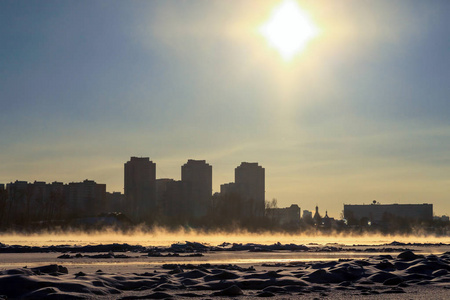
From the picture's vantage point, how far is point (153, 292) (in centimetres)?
1948

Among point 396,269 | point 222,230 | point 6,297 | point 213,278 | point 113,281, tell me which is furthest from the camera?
point 222,230

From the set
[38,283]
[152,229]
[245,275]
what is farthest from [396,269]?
[152,229]

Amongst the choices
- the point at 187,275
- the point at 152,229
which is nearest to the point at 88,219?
the point at 152,229

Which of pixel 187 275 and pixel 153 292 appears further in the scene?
pixel 187 275

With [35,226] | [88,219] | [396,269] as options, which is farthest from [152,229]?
[396,269]

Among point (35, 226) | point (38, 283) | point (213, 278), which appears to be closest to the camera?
point (38, 283)

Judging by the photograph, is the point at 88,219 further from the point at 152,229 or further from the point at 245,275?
the point at 245,275

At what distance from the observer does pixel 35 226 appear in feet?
491

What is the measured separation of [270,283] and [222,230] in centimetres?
16764

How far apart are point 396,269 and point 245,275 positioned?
7984mm

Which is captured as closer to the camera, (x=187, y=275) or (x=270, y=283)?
(x=270, y=283)

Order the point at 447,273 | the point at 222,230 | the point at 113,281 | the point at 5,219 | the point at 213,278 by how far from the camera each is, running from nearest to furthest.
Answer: the point at 113,281 < the point at 213,278 < the point at 447,273 < the point at 5,219 < the point at 222,230

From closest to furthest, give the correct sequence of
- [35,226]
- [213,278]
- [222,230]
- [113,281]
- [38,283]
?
[38,283]
[113,281]
[213,278]
[35,226]
[222,230]

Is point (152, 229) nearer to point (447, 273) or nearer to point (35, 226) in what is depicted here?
point (35, 226)
